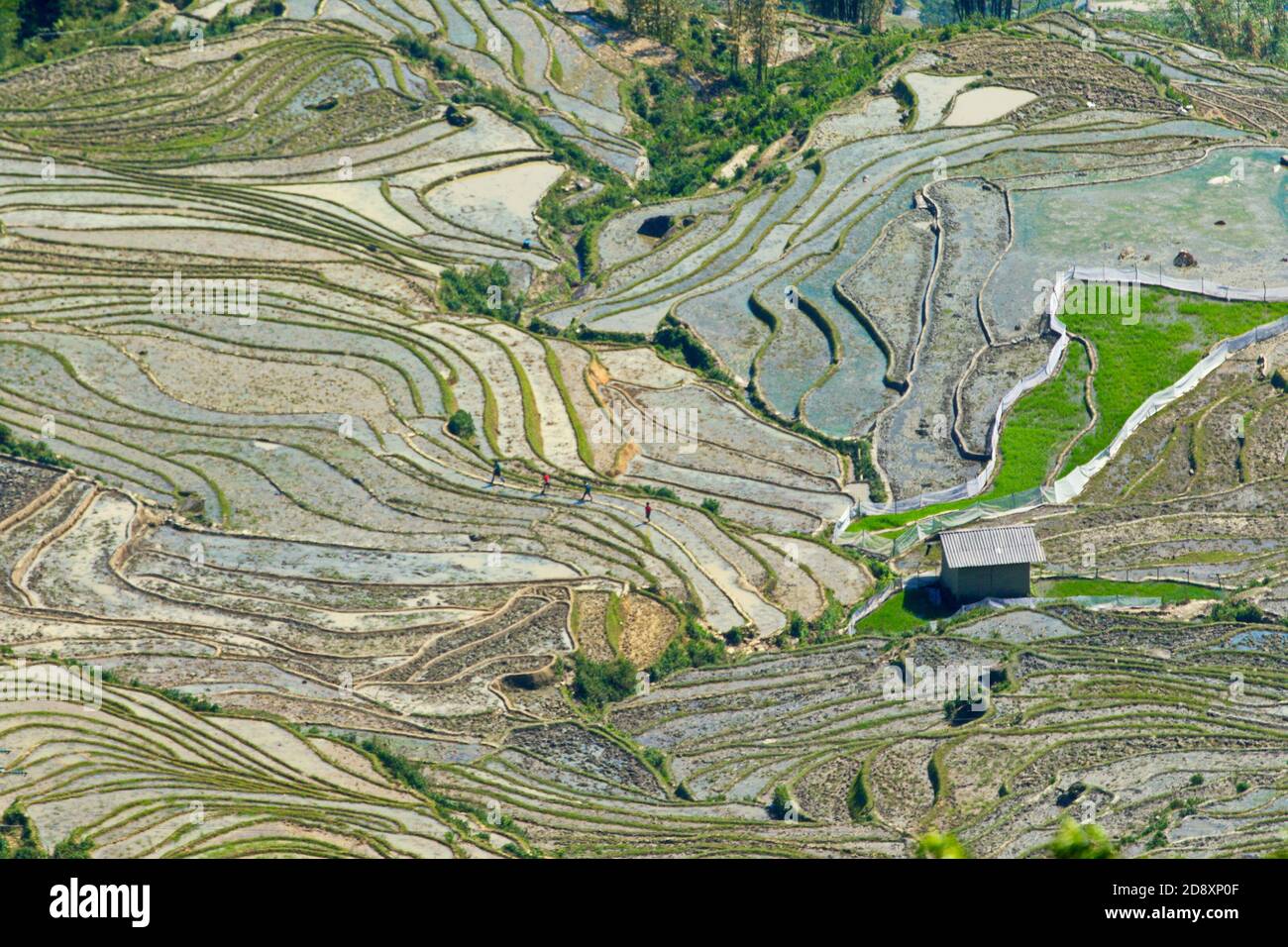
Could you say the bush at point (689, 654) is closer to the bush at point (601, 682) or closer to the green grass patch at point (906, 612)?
the bush at point (601, 682)

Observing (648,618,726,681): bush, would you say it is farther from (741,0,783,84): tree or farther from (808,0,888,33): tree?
(808,0,888,33): tree

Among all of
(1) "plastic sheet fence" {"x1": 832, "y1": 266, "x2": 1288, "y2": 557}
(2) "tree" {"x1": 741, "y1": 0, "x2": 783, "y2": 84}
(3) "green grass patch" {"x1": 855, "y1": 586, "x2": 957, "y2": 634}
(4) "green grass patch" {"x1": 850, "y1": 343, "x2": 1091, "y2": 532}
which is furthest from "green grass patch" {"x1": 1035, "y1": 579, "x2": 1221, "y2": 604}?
(2) "tree" {"x1": 741, "y1": 0, "x2": 783, "y2": 84}

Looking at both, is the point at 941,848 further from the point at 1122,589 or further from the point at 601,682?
the point at 1122,589

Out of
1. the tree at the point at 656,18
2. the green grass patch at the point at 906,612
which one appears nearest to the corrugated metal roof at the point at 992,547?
the green grass patch at the point at 906,612

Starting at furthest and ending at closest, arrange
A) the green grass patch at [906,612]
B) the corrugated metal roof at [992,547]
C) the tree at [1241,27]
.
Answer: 1. the tree at [1241,27]
2. the corrugated metal roof at [992,547]
3. the green grass patch at [906,612]

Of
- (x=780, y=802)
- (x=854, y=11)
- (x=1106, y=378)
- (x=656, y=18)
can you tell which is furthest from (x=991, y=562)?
(x=854, y=11)

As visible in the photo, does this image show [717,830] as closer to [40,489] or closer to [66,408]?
[40,489]
